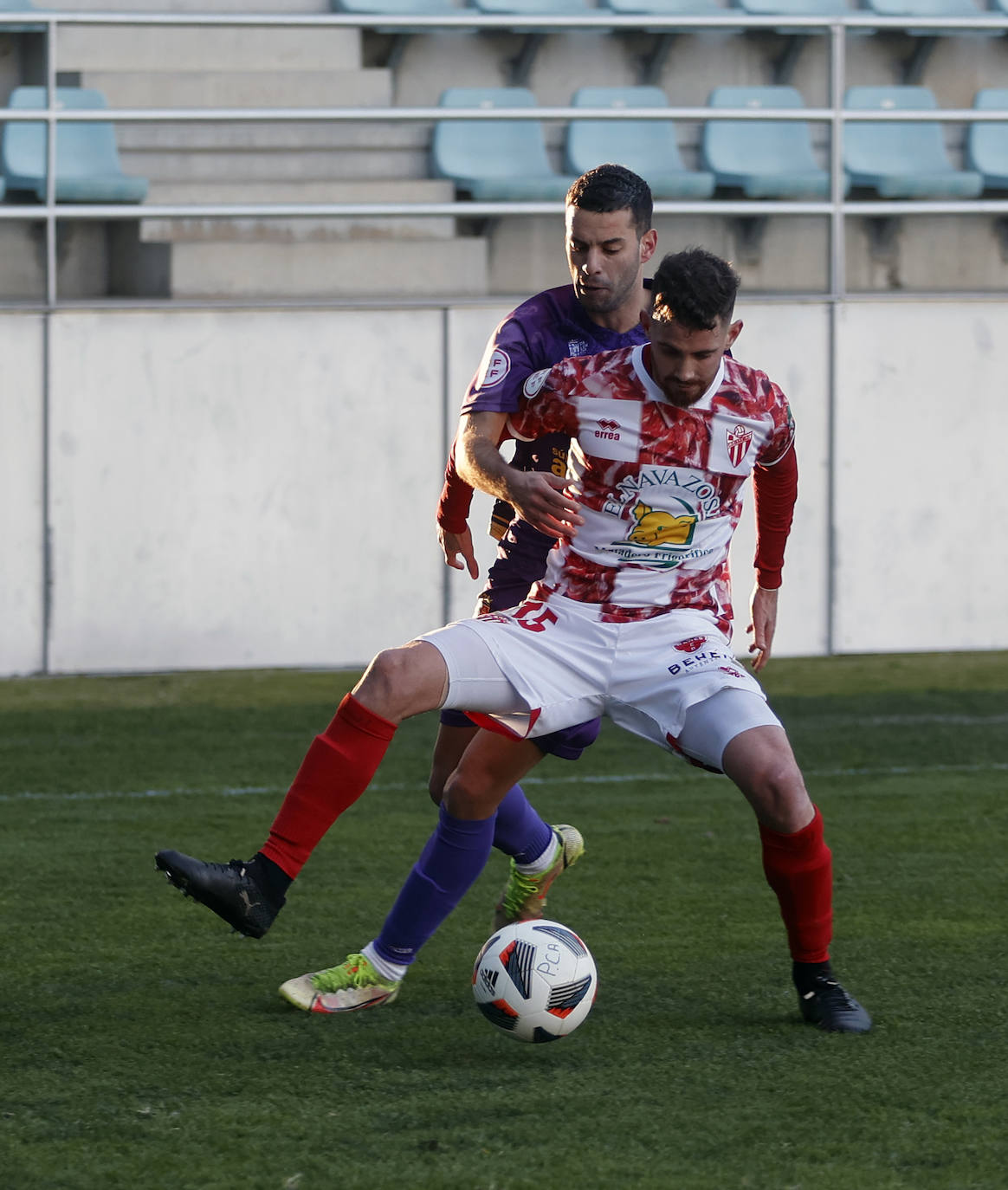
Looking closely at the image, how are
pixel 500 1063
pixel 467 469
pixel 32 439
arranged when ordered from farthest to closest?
pixel 32 439, pixel 467 469, pixel 500 1063

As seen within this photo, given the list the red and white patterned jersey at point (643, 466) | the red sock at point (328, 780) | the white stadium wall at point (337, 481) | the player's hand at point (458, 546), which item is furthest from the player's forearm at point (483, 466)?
the white stadium wall at point (337, 481)

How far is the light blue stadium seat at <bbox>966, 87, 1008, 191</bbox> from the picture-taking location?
1080 cm

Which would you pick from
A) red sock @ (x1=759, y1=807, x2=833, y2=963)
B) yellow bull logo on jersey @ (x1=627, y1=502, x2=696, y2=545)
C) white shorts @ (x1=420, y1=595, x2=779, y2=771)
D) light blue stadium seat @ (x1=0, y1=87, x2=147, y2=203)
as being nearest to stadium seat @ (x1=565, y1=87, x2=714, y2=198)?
light blue stadium seat @ (x1=0, y1=87, x2=147, y2=203)

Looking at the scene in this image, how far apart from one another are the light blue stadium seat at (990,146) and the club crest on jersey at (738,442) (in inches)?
313

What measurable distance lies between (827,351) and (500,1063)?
6.23 meters

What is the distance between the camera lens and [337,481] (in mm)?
8539

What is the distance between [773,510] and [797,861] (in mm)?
776

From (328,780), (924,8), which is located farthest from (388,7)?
(328,780)

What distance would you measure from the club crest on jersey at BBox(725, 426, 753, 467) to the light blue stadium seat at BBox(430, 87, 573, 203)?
6.49 m

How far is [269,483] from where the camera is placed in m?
8.47

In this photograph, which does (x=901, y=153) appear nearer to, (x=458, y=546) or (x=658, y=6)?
(x=658, y=6)

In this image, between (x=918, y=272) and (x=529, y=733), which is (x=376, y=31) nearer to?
(x=918, y=272)

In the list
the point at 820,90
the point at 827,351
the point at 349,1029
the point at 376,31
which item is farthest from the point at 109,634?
the point at 820,90

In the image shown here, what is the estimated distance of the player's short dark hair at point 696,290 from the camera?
323cm
